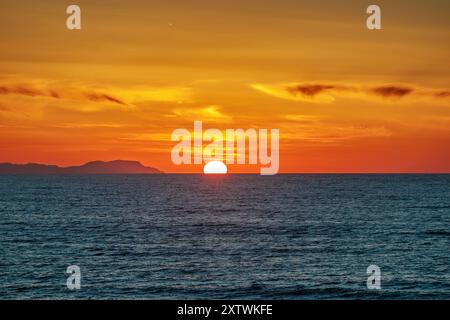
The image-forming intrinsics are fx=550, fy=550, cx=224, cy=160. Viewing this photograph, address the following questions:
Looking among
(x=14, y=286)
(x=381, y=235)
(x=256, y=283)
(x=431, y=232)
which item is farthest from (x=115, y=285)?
(x=431, y=232)

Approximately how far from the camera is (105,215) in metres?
106

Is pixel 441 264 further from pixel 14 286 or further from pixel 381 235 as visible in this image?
pixel 14 286

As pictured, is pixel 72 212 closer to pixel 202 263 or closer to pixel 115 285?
pixel 202 263

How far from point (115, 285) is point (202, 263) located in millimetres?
12115

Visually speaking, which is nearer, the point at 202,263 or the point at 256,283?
the point at 256,283

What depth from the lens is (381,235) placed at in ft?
249
